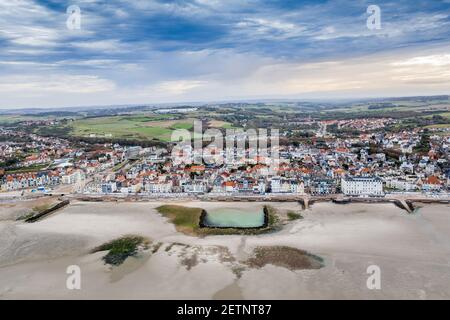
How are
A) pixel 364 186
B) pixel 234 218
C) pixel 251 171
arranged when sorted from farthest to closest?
1. pixel 251 171
2. pixel 364 186
3. pixel 234 218

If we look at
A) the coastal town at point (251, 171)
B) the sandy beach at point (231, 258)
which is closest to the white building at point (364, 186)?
the coastal town at point (251, 171)

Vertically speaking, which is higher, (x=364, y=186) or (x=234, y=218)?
(x=364, y=186)

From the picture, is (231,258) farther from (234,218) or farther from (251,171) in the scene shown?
(251,171)

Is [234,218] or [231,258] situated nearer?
[231,258]

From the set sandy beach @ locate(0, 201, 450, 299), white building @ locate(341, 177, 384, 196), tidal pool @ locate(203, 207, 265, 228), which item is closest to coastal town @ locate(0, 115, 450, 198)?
white building @ locate(341, 177, 384, 196)

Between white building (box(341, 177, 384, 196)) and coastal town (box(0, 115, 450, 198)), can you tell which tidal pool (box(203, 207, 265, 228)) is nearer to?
coastal town (box(0, 115, 450, 198))

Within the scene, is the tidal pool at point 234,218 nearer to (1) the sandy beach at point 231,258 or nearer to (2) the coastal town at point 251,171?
(1) the sandy beach at point 231,258

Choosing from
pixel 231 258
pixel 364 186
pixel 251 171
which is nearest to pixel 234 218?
pixel 231 258

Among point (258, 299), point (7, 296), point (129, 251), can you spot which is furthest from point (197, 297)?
point (7, 296)
